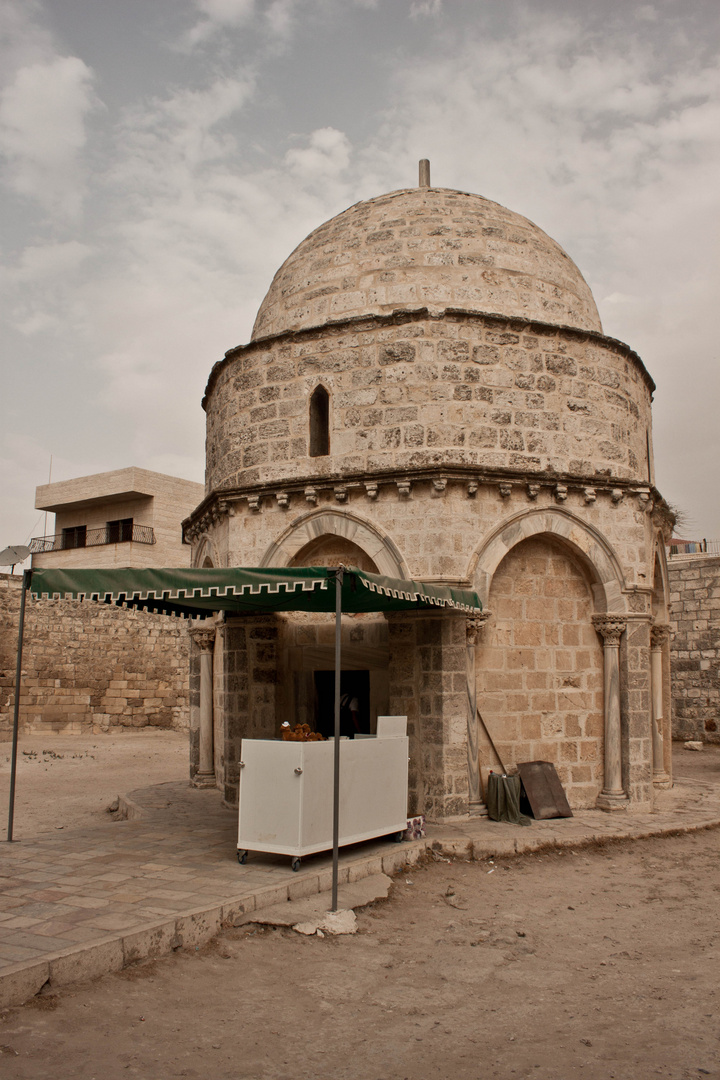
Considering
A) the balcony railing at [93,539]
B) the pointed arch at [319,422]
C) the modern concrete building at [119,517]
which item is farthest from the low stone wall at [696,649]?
the balcony railing at [93,539]

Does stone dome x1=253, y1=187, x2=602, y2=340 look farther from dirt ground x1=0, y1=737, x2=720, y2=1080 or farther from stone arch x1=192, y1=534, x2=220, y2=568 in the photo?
dirt ground x1=0, y1=737, x2=720, y2=1080

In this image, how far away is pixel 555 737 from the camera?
31.4ft

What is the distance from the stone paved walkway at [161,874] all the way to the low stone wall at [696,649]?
919 cm

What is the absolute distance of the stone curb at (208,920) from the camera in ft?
14.3

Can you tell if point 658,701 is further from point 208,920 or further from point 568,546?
point 208,920

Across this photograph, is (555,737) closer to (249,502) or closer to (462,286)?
(249,502)

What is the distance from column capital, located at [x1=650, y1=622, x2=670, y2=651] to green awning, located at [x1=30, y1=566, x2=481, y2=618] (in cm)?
446

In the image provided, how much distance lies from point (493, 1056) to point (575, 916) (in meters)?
2.60

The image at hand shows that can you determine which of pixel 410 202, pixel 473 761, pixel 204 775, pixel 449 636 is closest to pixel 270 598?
pixel 449 636

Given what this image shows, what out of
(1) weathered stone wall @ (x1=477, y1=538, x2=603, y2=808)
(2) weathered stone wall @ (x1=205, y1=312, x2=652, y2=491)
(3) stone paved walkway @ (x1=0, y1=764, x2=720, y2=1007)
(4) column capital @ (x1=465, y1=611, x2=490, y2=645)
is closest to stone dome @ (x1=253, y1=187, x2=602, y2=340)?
(2) weathered stone wall @ (x1=205, y1=312, x2=652, y2=491)

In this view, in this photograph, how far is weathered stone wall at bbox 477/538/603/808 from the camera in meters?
9.44

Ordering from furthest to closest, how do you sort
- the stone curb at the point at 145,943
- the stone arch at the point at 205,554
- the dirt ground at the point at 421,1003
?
1. the stone arch at the point at 205,554
2. the stone curb at the point at 145,943
3. the dirt ground at the point at 421,1003

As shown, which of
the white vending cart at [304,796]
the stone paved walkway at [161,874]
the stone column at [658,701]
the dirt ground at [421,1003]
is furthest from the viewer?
the stone column at [658,701]

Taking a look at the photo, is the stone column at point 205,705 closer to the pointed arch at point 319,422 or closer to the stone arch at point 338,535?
the stone arch at point 338,535
